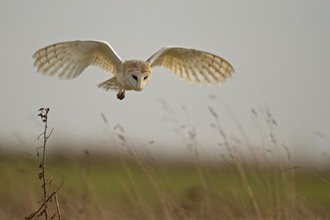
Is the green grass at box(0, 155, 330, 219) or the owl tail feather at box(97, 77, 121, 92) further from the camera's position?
the owl tail feather at box(97, 77, 121, 92)

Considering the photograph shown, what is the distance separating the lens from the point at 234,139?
3.08 meters

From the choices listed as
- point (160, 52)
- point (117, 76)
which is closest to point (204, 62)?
point (160, 52)

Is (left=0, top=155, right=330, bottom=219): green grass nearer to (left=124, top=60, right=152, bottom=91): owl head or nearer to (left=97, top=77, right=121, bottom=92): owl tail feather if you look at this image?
(left=124, top=60, right=152, bottom=91): owl head

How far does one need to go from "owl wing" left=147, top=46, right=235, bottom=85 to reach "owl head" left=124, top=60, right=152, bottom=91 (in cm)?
58

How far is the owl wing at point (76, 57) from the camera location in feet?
11.3

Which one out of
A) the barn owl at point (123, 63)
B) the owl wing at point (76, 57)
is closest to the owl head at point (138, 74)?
the barn owl at point (123, 63)

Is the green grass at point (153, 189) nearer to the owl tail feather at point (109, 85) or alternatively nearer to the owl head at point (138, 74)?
the owl head at point (138, 74)

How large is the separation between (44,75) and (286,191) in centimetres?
263

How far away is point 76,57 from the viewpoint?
369cm

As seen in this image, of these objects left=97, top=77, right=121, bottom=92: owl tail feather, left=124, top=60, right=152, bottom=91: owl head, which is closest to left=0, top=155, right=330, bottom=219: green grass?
left=124, top=60, right=152, bottom=91: owl head

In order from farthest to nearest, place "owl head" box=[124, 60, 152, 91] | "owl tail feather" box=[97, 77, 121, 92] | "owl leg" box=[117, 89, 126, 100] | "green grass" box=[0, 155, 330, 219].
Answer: "owl tail feather" box=[97, 77, 121, 92] < "owl leg" box=[117, 89, 126, 100] < "owl head" box=[124, 60, 152, 91] < "green grass" box=[0, 155, 330, 219]

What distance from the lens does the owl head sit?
3.10 m

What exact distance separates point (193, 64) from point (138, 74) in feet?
4.27

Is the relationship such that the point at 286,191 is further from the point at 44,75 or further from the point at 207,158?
the point at 44,75
